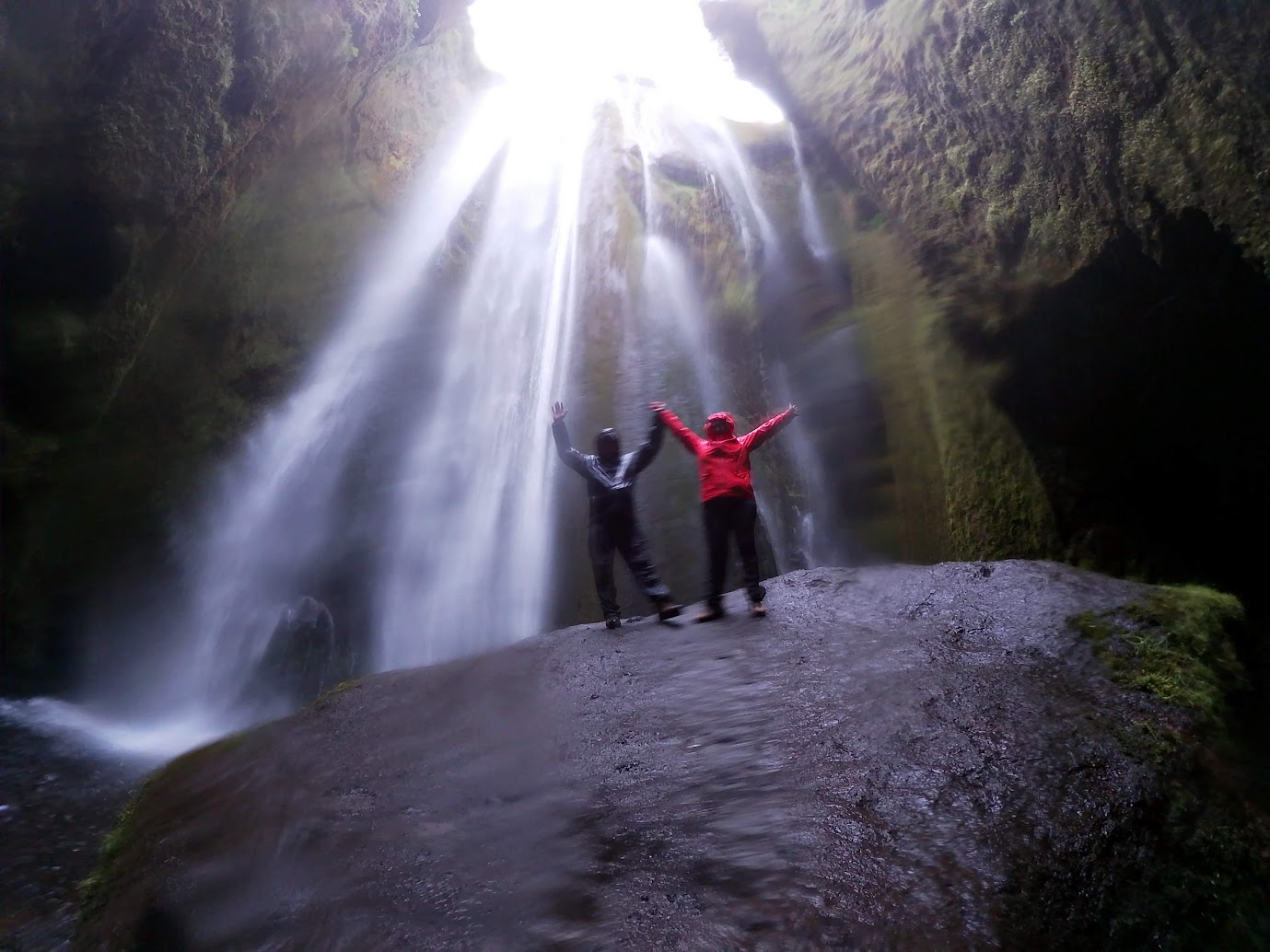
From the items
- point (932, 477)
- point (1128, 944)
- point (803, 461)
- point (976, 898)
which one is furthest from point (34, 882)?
point (803, 461)

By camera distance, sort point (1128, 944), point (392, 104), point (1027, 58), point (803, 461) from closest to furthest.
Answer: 1. point (1128, 944)
2. point (1027, 58)
3. point (803, 461)
4. point (392, 104)

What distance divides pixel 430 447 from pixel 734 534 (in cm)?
841

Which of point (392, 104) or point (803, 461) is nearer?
point (803, 461)

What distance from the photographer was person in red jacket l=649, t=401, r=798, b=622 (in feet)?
18.0

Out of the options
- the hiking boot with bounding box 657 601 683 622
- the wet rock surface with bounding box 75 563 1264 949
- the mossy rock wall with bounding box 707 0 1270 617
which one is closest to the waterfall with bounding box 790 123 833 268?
the mossy rock wall with bounding box 707 0 1270 617

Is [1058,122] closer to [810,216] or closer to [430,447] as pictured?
[810,216]

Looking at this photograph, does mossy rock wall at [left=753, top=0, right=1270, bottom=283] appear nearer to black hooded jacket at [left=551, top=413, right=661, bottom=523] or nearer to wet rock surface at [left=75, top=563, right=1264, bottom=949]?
wet rock surface at [left=75, top=563, right=1264, bottom=949]

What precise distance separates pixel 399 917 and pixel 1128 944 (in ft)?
7.25

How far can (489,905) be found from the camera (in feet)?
7.97

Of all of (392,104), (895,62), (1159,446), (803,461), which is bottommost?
(1159,446)

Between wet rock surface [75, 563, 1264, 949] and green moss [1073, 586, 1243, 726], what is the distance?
0.49 ft

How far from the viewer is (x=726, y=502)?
5500 mm

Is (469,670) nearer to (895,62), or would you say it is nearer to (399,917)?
(399,917)

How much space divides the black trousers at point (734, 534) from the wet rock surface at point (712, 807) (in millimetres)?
667
